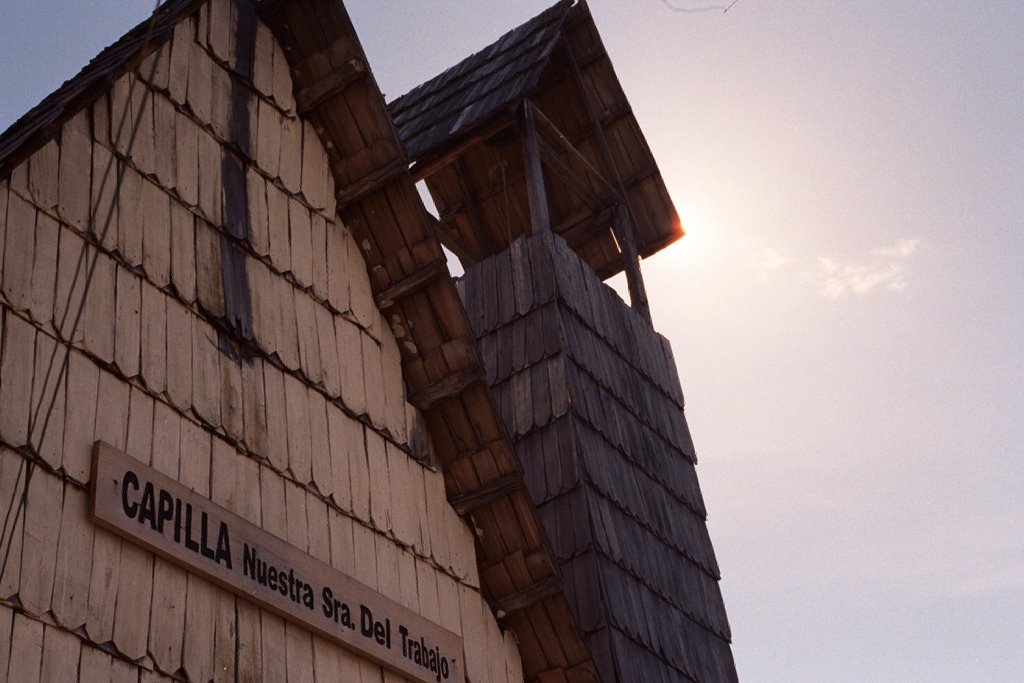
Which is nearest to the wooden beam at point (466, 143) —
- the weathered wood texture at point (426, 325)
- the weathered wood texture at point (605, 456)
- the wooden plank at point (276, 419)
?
the weathered wood texture at point (605, 456)

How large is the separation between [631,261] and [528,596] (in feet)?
25.0

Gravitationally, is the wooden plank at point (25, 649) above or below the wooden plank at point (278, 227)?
below

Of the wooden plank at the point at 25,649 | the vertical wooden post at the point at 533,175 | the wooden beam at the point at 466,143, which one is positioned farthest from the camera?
the wooden beam at the point at 466,143

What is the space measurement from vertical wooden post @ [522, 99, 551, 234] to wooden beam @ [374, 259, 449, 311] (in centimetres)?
495

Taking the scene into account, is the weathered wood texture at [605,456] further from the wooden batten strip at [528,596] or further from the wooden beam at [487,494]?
the wooden beam at [487,494]

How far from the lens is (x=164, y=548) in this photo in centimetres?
636

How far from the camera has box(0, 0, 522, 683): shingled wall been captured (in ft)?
19.6

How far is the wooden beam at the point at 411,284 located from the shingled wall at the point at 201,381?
0.28 feet

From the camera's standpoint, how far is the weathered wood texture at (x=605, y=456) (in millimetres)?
11641

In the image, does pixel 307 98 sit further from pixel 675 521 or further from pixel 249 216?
pixel 675 521

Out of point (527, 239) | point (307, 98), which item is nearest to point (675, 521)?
point (527, 239)

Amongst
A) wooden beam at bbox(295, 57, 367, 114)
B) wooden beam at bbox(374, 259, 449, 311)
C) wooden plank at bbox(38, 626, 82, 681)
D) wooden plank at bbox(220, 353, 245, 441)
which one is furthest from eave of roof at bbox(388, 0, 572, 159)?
wooden plank at bbox(38, 626, 82, 681)

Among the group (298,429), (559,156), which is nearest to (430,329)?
(298,429)

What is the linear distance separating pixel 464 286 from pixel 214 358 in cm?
706
